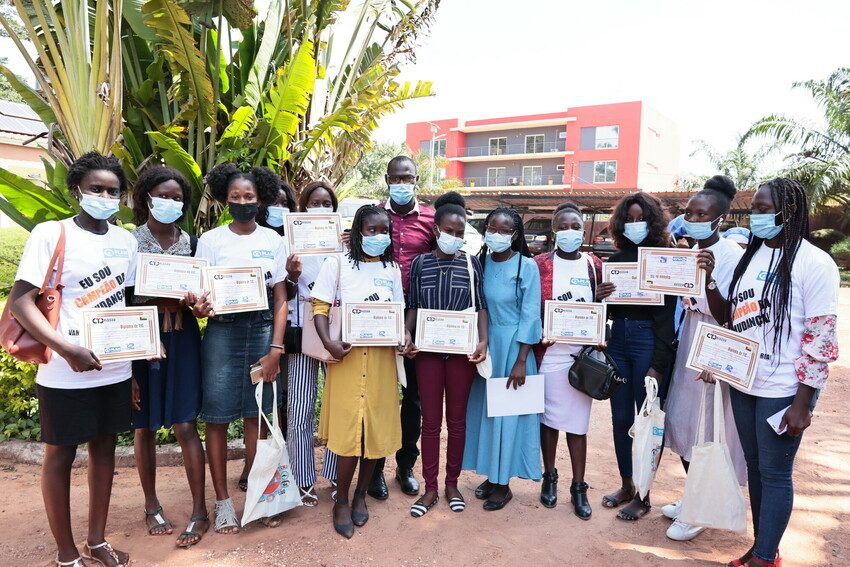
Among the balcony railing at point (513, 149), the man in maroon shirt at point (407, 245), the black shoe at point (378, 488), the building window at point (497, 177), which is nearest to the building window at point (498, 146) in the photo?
the balcony railing at point (513, 149)

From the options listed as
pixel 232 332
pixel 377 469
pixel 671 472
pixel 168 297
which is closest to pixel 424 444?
pixel 377 469

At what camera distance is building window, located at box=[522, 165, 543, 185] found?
134 ft

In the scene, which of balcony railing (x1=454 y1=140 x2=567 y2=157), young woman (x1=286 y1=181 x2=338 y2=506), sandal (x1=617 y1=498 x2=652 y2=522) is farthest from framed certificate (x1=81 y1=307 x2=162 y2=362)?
balcony railing (x1=454 y1=140 x2=567 y2=157)

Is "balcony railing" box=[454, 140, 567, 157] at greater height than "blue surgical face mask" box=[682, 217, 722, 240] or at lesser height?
greater

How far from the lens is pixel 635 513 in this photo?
3.56m

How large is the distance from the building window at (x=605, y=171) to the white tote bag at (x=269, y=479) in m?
37.2

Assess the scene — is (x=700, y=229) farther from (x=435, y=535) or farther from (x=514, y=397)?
(x=435, y=535)

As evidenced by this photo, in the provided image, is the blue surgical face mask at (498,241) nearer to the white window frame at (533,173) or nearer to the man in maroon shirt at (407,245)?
the man in maroon shirt at (407,245)

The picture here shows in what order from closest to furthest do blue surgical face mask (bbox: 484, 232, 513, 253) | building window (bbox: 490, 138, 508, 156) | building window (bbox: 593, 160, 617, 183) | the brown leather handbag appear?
the brown leather handbag → blue surgical face mask (bbox: 484, 232, 513, 253) → building window (bbox: 593, 160, 617, 183) → building window (bbox: 490, 138, 508, 156)

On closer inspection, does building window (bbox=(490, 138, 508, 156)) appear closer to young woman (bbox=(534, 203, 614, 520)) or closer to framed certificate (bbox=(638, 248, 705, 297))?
young woman (bbox=(534, 203, 614, 520))

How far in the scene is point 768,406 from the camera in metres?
2.71

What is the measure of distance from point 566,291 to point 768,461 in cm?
146

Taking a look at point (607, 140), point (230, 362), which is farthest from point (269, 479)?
point (607, 140)

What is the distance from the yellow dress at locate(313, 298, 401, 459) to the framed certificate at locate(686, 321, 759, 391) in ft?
5.82
